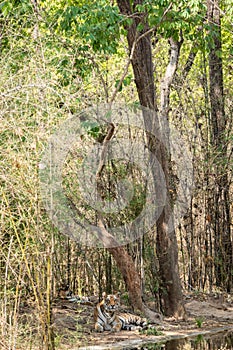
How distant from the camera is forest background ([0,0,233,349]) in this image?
5031mm

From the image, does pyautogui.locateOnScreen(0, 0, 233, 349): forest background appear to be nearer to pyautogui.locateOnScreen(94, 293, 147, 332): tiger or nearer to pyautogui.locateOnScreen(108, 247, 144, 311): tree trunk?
pyautogui.locateOnScreen(108, 247, 144, 311): tree trunk

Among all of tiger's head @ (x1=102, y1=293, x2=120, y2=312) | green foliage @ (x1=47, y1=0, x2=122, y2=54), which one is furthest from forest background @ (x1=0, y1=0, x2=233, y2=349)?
tiger's head @ (x1=102, y1=293, x2=120, y2=312)

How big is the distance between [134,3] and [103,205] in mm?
2515

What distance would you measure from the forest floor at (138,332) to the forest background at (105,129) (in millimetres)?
449

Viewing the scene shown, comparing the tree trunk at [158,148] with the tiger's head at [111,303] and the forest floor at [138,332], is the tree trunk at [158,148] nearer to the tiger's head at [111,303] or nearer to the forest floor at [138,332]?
the forest floor at [138,332]

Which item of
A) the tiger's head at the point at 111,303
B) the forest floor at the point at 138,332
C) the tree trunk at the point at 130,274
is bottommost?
the forest floor at the point at 138,332

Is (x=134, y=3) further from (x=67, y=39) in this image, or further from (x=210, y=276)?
(x=210, y=276)

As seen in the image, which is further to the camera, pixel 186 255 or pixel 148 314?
pixel 186 255

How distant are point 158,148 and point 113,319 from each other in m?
2.16

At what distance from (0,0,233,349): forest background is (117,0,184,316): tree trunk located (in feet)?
0.10

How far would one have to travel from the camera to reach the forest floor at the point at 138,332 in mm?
6992

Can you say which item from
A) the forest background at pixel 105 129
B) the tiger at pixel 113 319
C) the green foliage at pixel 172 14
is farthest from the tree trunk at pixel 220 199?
the tiger at pixel 113 319

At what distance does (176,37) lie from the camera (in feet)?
25.5

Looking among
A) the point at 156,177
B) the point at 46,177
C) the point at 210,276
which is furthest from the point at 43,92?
the point at 210,276
